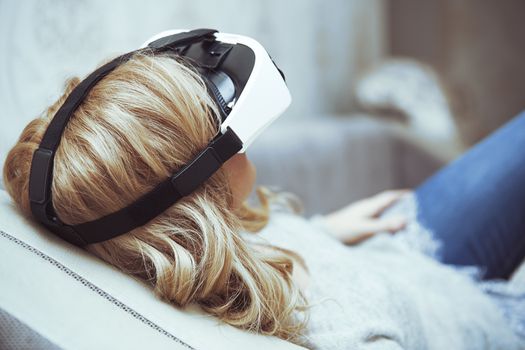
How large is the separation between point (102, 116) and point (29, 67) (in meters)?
0.73

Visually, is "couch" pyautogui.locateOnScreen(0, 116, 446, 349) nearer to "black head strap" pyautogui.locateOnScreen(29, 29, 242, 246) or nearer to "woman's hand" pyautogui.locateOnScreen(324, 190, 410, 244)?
"black head strap" pyautogui.locateOnScreen(29, 29, 242, 246)

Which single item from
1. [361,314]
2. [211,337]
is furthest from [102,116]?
[361,314]

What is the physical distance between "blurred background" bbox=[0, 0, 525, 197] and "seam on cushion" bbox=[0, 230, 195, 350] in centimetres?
23

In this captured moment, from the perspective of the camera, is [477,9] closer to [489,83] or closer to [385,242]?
[489,83]

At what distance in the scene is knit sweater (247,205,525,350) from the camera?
686 millimetres

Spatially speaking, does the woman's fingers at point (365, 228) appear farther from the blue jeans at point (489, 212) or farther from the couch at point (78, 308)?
the couch at point (78, 308)

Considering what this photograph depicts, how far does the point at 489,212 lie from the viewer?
1052 mm

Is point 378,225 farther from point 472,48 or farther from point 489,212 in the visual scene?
point 472,48

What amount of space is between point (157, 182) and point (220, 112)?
0.11 metres

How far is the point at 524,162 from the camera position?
1040mm

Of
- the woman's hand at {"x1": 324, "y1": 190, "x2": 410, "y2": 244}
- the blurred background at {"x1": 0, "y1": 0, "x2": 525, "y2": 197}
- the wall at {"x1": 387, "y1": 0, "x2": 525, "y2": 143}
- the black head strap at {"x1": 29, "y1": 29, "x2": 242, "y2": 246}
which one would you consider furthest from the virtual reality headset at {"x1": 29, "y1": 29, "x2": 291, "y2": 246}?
the wall at {"x1": 387, "y1": 0, "x2": 525, "y2": 143}

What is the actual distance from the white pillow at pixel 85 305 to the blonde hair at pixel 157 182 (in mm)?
26

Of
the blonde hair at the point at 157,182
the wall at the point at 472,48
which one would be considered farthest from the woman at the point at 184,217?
the wall at the point at 472,48

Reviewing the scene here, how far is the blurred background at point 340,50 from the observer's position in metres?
1.17
